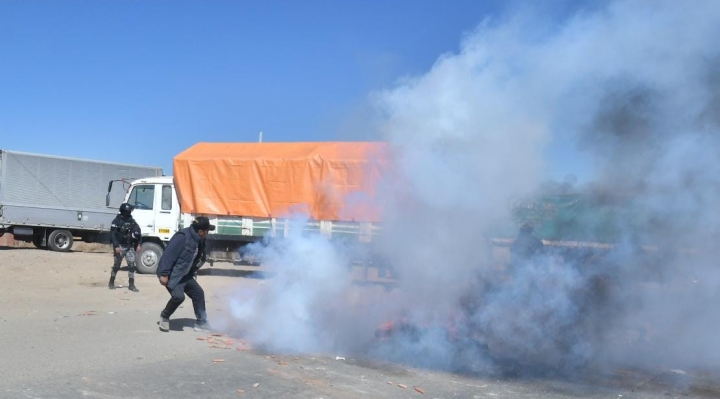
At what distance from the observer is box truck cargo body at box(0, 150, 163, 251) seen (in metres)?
20.8

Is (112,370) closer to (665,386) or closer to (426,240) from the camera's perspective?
(426,240)

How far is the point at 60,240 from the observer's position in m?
21.1

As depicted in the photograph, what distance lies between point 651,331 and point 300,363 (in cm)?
489

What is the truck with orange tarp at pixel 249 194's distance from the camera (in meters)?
13.6

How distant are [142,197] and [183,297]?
9116mm

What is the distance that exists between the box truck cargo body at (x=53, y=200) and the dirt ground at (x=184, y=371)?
13182 millimetres

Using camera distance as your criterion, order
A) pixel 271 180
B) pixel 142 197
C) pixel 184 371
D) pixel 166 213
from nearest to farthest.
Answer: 1. pixel 184 371
2. pixel 271 180
3. pixel 166 213
4. pixel 142 197

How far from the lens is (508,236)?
31.2 ft

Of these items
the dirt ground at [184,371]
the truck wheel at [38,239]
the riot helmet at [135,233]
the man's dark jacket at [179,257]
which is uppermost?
the riot helmet at [135,233]

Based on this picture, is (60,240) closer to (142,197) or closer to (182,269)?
(142,197)

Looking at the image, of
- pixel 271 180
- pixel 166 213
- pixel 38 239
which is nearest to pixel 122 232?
pixel 271 180

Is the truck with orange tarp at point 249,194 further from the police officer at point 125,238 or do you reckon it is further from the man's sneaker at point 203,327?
the man's sneaker at point 203,327

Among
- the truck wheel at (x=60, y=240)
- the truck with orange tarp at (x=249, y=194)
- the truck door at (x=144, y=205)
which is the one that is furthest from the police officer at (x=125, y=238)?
the truck wheel at (x=60, y=240)

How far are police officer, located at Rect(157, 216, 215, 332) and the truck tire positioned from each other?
792 cm
